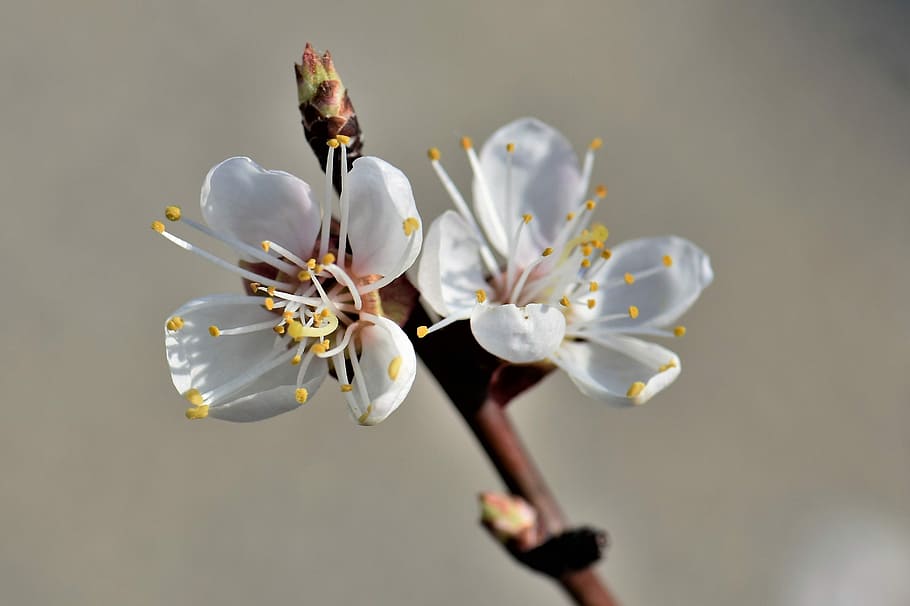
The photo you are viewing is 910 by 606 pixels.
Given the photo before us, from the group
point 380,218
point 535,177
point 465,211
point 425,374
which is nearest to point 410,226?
point 380,218

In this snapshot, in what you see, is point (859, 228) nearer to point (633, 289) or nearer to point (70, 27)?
point (633, 289)

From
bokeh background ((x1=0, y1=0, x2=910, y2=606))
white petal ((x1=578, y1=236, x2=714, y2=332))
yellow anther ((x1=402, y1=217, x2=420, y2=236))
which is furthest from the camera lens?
bokeh background ((x1=0, y1=0, x2=910, y2=606))

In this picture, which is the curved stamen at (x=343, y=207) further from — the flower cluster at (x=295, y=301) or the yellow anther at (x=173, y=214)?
the yellow anther at (x=173, y=214)

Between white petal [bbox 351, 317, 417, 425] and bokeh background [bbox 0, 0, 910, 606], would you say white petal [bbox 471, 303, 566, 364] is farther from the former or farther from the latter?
bokeh background [bbox 0, 0, 910, 606]

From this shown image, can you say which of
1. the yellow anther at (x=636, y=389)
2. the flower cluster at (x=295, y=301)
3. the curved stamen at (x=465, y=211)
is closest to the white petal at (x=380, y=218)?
the flower cluster at (x=295, y=301)

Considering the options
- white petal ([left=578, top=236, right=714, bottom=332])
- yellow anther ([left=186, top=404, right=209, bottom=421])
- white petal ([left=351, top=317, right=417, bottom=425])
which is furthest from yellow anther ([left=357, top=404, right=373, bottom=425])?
white petal ([left=578, top=236, right=714, bottom=332])

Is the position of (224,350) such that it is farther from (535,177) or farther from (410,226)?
(535,177)

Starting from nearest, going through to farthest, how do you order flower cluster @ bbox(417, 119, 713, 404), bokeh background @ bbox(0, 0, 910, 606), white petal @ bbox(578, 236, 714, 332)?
flower cluster @ bbox(417, 119, 713, 404) → white petal @ bbox(578, 236, 714, 332) → bokeh background @ bbox(0, 0, 910, 606)
